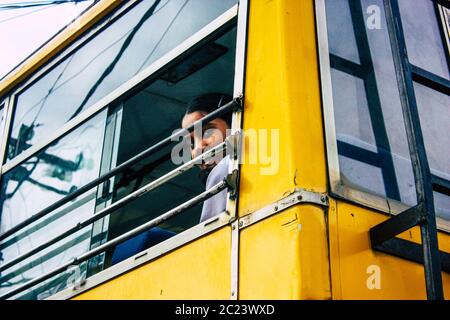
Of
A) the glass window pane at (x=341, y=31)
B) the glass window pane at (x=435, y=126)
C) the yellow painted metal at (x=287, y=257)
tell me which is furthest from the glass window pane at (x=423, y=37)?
the yellow painted metal at (x=287, y=257)

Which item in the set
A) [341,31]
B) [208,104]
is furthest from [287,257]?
[208,104]

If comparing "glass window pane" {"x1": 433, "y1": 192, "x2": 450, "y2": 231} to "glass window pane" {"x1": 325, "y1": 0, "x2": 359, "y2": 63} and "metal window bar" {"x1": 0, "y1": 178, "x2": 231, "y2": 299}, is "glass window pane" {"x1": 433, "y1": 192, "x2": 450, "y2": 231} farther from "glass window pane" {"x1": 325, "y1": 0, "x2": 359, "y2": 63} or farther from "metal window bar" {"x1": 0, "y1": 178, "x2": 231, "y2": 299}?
"metal window bar" {"x1": 0, "y1": 178, "x2": 231, "y2": 299}

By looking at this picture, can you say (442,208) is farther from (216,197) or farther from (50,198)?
(50,198)

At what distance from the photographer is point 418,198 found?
1830mm

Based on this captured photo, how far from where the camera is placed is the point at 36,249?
3080 millimetres

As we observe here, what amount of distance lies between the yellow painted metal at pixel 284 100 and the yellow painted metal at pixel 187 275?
16 centimetres

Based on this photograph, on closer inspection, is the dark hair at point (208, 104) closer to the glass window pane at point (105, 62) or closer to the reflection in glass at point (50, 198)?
the glass window pane at point (105, 62)

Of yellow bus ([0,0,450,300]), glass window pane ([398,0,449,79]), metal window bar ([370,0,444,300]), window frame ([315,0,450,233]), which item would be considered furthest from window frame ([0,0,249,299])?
glass window pane ([398,0,449,79])

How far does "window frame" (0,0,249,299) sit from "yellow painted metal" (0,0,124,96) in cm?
4

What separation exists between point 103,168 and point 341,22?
1344 millimetres

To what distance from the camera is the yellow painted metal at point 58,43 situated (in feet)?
12.6

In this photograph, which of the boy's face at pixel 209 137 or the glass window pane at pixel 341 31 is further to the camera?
the boy's face at pixel 209 137

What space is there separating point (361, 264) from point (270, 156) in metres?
0.46

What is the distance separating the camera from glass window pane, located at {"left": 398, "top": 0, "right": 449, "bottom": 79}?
9.17ft
